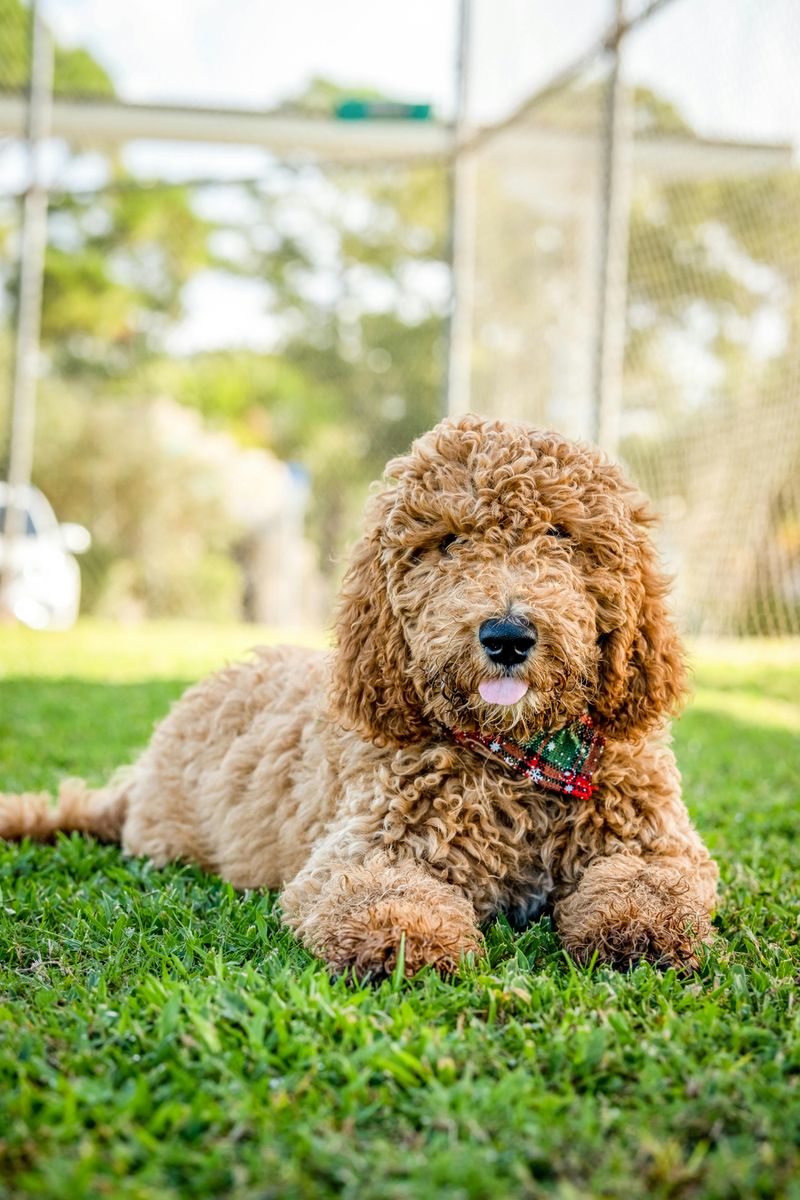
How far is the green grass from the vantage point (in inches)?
74.4

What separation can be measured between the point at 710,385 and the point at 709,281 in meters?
0.96

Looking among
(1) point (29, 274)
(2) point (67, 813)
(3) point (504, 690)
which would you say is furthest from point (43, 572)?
(3) point (504, 690)

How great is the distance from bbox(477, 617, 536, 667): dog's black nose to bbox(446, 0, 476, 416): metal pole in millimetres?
8339

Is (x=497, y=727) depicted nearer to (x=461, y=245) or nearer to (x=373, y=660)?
(x=373, y=660)

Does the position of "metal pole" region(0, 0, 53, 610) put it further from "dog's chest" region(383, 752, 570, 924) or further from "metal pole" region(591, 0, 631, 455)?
"dog's chest" region(383, 752, 570, 924)

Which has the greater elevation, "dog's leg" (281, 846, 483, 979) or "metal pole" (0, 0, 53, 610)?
"metal pole" (0, 0, 53, 610)

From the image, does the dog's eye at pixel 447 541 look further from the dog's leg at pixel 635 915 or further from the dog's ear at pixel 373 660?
the dog's leg at pixel 635 915

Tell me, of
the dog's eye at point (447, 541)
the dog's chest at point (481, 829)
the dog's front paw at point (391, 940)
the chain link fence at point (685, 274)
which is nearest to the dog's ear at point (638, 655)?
the dog's chest at point (481, 829)

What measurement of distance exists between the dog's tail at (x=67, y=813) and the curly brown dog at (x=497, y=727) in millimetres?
1136

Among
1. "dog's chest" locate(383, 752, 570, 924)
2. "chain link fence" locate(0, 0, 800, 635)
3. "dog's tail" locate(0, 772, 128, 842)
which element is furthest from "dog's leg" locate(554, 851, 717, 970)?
"dog's tail" locate(0, 772, 128, 842)

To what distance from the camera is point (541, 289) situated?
1030cm

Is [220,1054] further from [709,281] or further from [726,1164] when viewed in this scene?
[709,281]

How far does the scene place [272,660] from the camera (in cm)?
438

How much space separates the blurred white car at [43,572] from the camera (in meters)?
13.4
